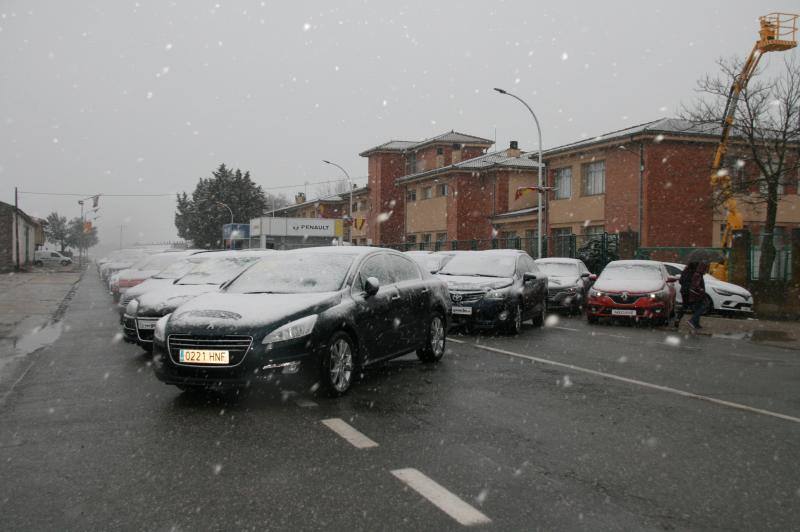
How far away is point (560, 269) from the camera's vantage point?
2033cm

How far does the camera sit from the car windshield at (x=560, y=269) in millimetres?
20016

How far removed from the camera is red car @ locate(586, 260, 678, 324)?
52.2 feet

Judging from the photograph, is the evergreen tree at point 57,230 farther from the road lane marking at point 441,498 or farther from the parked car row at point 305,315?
the road lane marking at point 441,498

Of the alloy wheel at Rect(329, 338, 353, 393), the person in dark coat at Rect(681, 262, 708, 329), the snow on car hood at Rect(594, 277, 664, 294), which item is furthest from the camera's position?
the snow on car hood at Rect(594, 277, 664, 294)

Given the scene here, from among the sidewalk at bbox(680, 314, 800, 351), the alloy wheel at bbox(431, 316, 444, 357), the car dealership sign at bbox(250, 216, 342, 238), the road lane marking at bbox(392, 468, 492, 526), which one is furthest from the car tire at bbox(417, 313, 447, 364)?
the car dealership sign at bbox(250, 216, 342, 238)

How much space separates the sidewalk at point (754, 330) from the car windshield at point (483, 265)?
4403 mm

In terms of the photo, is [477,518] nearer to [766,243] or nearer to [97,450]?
[97,450]

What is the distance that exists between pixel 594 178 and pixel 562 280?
18.0 metres

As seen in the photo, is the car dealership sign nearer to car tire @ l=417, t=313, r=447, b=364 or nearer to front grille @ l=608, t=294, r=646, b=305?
front grille @ l=608, t=294, r=646, b=305

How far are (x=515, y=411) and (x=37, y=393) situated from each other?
5.05 meters

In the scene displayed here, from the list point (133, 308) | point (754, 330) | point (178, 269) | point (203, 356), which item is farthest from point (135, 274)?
point (754, 330)

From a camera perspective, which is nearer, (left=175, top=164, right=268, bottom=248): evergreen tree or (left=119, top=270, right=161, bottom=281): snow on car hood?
(left=119, top=270, right=161, bottom=281): snow on car hood

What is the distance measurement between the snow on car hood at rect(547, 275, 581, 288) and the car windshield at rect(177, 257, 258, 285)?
948 centimetres

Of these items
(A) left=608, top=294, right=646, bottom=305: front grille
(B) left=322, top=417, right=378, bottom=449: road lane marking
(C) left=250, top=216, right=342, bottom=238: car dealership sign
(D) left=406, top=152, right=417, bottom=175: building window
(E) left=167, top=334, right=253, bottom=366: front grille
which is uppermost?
(D) left=406, top=152, right=417, bottom=175: building window
